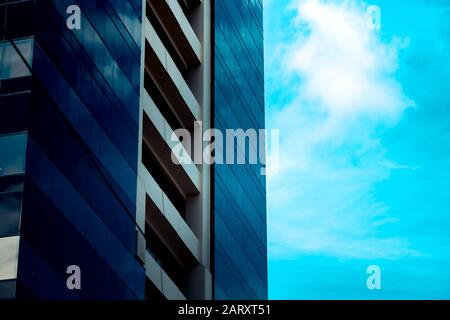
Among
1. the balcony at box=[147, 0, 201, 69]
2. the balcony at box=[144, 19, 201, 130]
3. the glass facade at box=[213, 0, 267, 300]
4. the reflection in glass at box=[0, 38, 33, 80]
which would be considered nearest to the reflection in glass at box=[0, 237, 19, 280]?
the reflection in glass at box=[0, 38, 33, 80]

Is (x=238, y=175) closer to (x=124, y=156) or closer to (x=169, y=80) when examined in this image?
(x=169, y=80)

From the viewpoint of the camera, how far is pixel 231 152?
62406mm

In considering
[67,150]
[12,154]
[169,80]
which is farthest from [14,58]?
[169,80]

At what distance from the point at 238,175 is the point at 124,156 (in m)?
19.6

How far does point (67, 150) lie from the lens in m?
38.9

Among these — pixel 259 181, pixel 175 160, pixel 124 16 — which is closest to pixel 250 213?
pixel 259 181

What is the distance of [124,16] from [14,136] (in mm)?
12968

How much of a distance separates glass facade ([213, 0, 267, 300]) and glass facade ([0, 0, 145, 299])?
1323 cm

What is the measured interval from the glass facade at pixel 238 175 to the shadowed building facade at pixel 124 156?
138 millimetres

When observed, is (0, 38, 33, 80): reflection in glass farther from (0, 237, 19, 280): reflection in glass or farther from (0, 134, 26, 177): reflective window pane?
(0, 237, 19, 280): reflection in glass

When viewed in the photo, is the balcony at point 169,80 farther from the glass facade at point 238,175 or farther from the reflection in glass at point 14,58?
the reflection in glass at point 14,58

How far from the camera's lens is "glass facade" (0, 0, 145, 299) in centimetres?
3528
